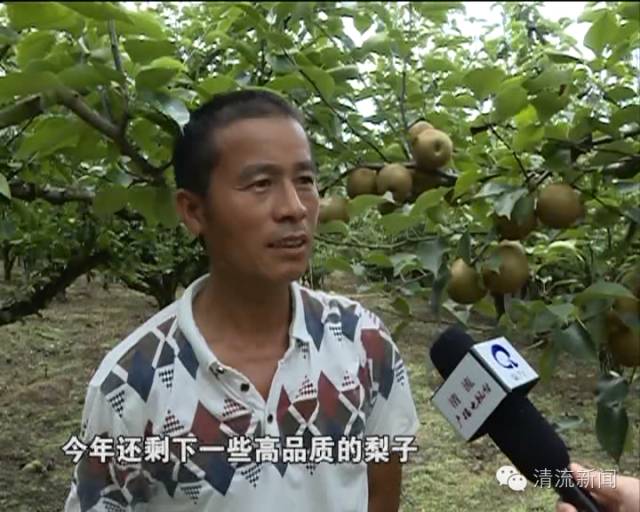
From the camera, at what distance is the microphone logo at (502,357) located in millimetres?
944

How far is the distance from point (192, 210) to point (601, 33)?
634 mm

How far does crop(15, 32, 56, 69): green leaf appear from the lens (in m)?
0.99

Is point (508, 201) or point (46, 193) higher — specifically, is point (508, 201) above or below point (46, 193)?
above

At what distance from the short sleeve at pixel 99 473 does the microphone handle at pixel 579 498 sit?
49cm

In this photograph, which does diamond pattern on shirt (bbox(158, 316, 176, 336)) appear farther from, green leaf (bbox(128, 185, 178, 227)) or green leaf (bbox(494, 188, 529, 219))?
green leaf (bbox(494, 188, 529, 219))

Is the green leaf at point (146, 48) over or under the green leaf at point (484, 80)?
over

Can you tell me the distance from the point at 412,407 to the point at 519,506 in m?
2.28

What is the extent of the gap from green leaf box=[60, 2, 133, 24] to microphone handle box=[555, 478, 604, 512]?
0.63 metres

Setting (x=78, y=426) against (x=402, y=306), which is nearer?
(x=402, y=306)

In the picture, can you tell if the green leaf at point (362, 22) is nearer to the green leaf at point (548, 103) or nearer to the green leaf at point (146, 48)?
the green leaf at point (548, 103)

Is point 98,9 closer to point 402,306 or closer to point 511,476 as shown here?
point 511,476

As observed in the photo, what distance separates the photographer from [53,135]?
1116 mm

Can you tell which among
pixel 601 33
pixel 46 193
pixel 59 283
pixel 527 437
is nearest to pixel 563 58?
pixel 601 33

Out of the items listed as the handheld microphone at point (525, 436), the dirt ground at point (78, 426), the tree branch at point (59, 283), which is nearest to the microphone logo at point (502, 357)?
the handheld microphone at point (525, 436)
